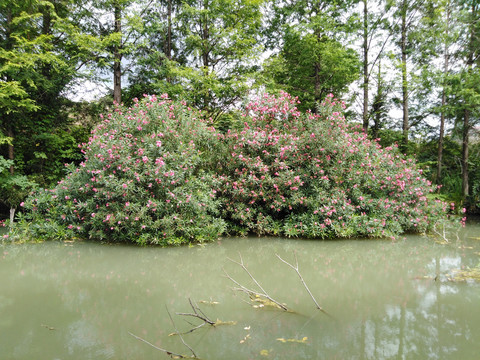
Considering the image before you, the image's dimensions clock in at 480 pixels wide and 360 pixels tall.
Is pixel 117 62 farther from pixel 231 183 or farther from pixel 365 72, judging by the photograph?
pixel 365 72

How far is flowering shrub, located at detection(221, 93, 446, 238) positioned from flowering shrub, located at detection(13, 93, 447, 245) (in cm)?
3

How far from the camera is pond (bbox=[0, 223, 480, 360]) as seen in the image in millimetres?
2799

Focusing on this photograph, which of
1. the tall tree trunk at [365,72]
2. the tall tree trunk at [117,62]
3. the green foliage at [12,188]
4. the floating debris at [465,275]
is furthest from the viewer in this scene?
the tall tree trunk at [365,72]

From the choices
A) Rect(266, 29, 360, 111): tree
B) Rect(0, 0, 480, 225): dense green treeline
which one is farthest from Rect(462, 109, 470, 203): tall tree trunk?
Rect(266, 29, 360, 111): tree

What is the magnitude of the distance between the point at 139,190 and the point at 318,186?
4.53m

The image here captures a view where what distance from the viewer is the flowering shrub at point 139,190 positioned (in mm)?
7277

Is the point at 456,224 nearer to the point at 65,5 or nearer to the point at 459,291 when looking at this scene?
the point at 459,291

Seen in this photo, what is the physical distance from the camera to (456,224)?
9516mm

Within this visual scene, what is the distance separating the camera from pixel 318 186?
8.69m

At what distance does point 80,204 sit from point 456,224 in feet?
33.3

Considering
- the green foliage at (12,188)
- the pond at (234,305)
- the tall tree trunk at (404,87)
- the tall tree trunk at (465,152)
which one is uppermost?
the tall tree trunk at (404,87)

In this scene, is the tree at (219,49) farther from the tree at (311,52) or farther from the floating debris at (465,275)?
the floating debris at (465,275)

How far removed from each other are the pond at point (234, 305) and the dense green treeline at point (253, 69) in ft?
23.9

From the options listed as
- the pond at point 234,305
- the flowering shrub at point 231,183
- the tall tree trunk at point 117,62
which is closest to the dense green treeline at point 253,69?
the tall tree trunk at point 117,62
